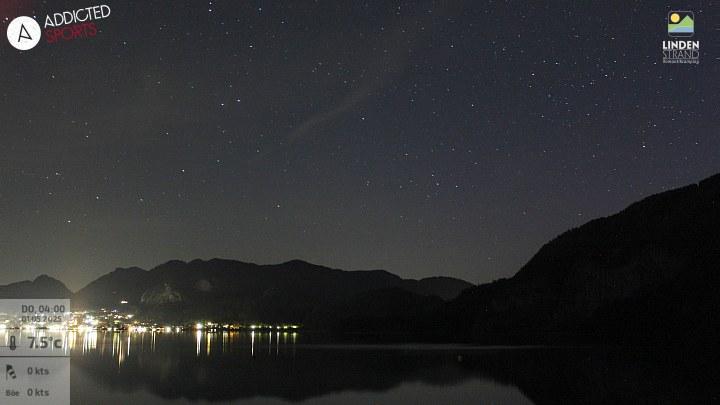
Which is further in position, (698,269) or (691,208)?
(691,208)

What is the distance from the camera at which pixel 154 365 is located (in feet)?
227

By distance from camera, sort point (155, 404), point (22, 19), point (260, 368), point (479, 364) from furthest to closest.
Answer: point (479, 364)
point (260, 368)
point (22, 19)
point (155, 404)

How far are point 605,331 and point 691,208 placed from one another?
188ft

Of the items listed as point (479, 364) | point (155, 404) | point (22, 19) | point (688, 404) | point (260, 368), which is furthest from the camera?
point (479, 364)

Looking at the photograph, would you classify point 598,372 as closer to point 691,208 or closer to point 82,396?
point 82,396

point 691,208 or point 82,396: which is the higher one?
point 691,208

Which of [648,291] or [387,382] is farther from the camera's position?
[648,291]

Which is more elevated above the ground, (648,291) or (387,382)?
(648,291)

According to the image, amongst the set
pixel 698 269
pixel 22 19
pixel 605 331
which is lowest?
pixel 605 331

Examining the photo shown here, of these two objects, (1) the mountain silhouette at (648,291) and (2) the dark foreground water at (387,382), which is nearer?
(2) the dark foreground water at (387,382)

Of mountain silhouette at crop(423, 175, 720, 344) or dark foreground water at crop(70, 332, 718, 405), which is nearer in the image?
dark foreground water at crop(70, 332, 718, 405)

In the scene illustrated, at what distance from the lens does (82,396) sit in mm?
41750

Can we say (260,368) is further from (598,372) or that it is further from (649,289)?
(649,289)

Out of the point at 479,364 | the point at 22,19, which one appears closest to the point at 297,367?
the point at 479,364
